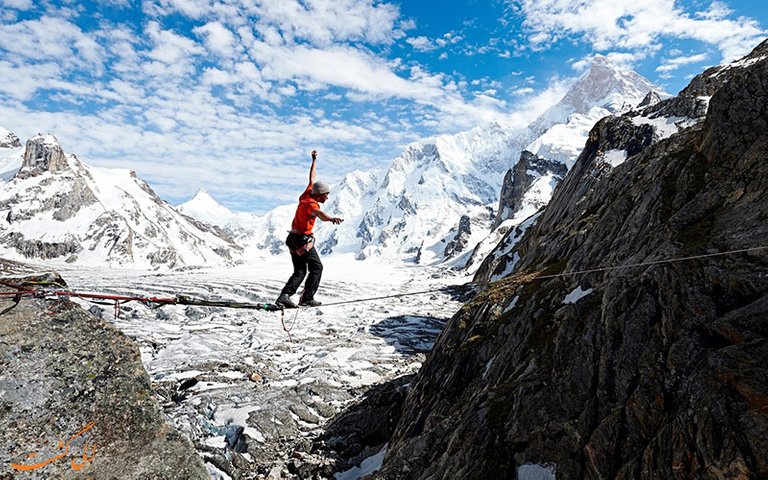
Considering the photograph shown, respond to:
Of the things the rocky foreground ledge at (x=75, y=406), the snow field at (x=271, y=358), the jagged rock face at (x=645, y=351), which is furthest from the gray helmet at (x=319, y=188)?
the snow field at (x=271, y=358)

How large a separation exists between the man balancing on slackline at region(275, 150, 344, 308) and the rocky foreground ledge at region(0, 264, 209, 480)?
466cm

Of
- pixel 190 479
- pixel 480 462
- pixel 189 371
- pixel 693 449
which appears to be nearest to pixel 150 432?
pixel 190 479

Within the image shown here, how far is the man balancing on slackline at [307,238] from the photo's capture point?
12873mm

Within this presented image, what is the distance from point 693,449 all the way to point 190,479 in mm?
10812

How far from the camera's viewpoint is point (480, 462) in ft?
46.8

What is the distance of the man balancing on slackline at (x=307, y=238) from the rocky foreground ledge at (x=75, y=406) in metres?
4.66

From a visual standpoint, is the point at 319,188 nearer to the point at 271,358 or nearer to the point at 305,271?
the point at 305,271

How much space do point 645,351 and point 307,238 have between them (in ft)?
32.3

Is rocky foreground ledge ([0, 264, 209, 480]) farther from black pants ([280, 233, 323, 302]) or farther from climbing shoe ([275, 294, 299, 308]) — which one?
black pants ([280, 233, 323, 302])

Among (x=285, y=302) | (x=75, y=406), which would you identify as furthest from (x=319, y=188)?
(x=75, y=406)

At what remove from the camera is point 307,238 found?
1333 centimetres

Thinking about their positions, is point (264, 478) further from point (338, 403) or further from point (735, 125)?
point (735, 125)

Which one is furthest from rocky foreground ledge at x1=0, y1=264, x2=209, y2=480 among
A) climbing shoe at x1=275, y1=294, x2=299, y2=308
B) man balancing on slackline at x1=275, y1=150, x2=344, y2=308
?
man balancing on slackline at x1=275, y1=150, x2=344, y2=308

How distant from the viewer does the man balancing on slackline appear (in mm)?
12873
